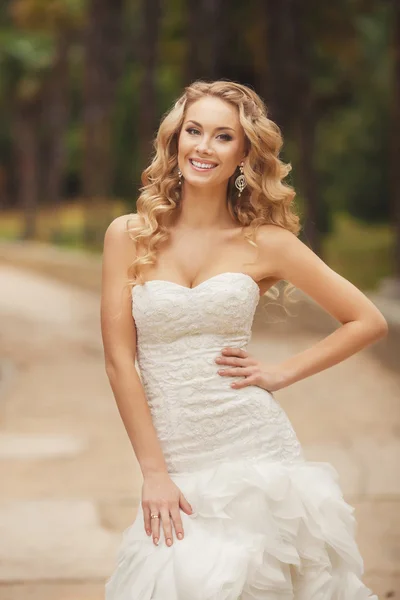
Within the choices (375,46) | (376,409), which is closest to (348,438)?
(376,409)

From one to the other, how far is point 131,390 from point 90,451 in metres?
4.19

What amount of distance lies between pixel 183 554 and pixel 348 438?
4601 mm

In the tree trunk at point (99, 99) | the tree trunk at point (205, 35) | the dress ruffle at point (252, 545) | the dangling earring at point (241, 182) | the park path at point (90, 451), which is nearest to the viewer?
the dress ruffle at point (252, 545)

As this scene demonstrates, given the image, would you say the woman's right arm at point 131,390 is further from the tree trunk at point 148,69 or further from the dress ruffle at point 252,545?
the tree trunk at point 148,69

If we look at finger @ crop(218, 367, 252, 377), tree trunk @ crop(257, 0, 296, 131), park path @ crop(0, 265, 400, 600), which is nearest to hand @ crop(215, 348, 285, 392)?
finger @ crop(218, 367, 252, 377)

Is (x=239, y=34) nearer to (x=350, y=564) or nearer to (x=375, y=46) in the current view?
(x=375, y=46)

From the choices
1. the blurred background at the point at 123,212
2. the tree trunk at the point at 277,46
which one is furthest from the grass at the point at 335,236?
the tree trunk at the point at 277,46

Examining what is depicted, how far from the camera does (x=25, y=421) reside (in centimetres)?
761

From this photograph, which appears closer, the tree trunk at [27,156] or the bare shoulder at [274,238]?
the bare shoulder at [274,238]

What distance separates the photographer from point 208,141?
8.97 feet

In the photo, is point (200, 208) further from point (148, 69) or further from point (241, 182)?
point (148, 69)

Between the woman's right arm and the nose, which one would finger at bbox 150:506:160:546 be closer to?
the woman's right arm

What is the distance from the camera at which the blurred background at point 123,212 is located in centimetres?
555

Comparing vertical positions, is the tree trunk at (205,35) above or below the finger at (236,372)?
above
